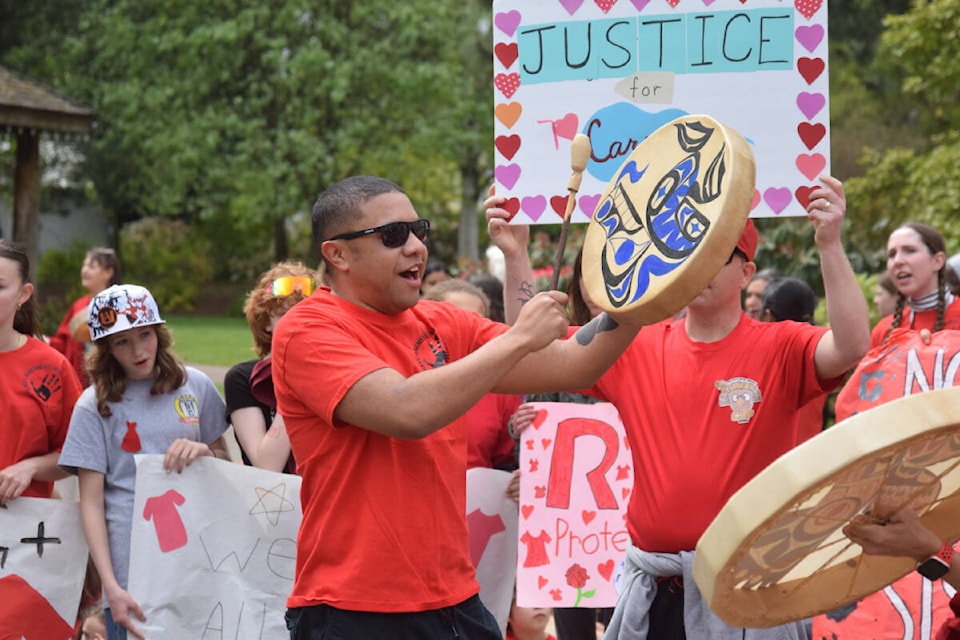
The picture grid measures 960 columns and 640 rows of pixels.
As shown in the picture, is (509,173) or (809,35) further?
(509,173)

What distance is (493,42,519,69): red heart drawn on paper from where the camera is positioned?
13.0 feet

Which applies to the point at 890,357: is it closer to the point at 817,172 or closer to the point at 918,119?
the point at 817,172

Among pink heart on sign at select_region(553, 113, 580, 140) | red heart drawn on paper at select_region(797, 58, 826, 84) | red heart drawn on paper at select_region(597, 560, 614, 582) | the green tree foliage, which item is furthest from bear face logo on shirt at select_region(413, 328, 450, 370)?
the green tree foliage

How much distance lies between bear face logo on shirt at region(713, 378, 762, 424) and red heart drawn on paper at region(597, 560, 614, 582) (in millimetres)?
1615

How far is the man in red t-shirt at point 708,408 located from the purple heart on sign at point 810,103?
27 cm

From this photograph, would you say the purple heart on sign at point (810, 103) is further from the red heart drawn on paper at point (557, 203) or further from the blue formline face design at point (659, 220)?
the blue formline face design at point (659, 220)

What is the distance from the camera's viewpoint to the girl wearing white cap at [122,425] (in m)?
4.58

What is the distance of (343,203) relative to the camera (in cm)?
319

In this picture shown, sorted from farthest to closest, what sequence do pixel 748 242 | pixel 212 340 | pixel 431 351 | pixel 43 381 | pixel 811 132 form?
pixel 212 340
pixel 43 381
pixel 748 242
pixel 811 132
pixel 431 351

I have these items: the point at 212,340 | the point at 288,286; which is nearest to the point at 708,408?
the point at 288,286

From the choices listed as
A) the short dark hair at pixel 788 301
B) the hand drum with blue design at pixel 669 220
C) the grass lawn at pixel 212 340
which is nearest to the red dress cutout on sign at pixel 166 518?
the hand drum with blue design at pixel 669 220

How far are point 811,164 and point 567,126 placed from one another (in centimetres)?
78

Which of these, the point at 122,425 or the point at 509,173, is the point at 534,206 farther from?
the point at 122,425

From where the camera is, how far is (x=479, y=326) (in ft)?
11.3
